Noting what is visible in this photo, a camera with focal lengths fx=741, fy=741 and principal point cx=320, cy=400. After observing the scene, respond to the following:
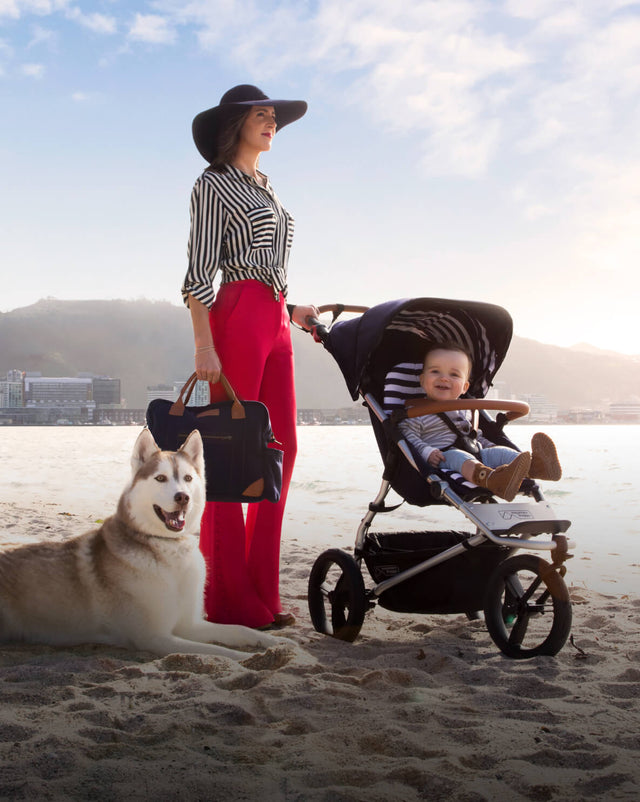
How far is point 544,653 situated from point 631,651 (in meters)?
0.48

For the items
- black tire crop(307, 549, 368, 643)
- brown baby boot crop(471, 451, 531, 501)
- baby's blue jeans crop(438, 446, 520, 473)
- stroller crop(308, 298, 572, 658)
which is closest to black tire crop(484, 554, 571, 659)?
stroller crop(308, 298, 572, 658)

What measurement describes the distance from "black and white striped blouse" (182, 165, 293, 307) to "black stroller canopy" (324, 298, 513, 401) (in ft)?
1.62

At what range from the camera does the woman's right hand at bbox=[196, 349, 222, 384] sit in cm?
→ 362

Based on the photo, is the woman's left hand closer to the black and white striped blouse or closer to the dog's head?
the black and white striped blouse

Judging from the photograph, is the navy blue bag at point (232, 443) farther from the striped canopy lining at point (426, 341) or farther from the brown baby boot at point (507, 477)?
the brown baby boot at point (507, 477)

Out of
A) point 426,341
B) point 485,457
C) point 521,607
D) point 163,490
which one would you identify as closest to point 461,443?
point 485,457

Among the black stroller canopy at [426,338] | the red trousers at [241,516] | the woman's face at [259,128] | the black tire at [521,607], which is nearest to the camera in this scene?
the black tire at [521,607]

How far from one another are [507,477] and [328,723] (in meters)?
1.28

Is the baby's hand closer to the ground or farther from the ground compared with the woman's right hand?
closer to the ground

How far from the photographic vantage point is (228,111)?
152 inches

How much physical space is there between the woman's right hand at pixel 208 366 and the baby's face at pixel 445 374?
114 cm

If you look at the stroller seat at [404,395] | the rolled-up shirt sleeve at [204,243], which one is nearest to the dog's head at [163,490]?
the rolled-up shirt sleeve at [204,243]

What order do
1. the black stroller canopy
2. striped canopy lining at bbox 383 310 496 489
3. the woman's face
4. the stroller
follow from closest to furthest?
the stroller → the woman's face → the black stroller canopy → striped canopy lining at bbox 383 310 496 489

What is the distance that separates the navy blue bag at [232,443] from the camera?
141 inches
